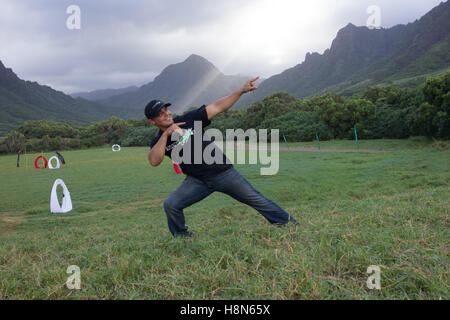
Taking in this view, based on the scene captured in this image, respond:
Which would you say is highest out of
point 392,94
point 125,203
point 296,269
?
point 392,94

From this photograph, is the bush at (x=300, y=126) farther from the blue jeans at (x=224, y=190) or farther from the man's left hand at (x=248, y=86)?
the blue jeans at (x=224, y=190)

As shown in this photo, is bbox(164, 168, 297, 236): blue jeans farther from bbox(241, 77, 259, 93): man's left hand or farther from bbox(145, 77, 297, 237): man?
bbox(241, 77, 259, 93): man's left hand

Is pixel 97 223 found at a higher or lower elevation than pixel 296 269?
lower

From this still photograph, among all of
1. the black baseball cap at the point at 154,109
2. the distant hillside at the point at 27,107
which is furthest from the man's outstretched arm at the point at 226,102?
the distant hillside at the point at 27,107

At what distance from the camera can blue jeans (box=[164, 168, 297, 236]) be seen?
4016 millimetres

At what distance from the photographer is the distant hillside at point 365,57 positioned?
344 ft

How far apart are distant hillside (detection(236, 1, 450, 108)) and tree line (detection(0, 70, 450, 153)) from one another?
6215cm

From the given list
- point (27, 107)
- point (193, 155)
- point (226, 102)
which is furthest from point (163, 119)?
point (27, 107)

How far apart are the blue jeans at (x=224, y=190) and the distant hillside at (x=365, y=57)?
105m

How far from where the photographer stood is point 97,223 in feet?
28.5
